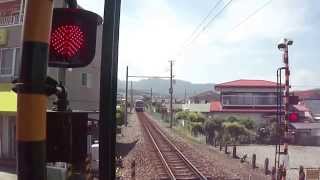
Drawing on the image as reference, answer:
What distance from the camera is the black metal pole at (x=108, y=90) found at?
104 inches

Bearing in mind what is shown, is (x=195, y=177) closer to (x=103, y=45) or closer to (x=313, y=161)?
(x=313, y=161)

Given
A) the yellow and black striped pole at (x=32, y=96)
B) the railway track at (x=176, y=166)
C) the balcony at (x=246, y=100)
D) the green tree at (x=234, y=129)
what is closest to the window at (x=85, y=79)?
the railway track at (x=176, y=166)

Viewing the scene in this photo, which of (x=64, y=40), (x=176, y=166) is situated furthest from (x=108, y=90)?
(x=176, y=166)

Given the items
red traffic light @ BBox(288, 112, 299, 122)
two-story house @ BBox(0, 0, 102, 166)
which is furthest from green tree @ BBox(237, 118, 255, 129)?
red traffic light @ BBox(288, 112, 299, 122)

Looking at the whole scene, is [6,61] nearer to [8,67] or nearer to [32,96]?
[8,67]

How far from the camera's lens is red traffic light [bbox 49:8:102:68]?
2.81m

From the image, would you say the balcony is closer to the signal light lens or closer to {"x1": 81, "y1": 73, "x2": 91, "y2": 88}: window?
{"x1": 81, "y1": 73, "x2": 91, "y2": 88}: window

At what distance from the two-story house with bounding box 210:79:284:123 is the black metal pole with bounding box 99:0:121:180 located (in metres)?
59.2

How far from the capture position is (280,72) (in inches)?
632

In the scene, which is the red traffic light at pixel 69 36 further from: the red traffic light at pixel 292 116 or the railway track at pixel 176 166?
the railway track at pixel 176 166

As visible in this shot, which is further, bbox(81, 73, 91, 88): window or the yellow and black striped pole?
bbox(81, 73, 91, 88): window

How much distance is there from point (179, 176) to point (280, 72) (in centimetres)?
600

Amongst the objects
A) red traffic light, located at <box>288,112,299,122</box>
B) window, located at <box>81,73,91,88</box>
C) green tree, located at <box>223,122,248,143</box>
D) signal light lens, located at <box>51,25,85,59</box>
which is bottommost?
green tree, located at <box>223,122,248,143</box>

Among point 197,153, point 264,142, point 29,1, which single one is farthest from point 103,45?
point 264,142
